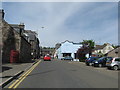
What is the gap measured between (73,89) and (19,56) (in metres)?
25.3

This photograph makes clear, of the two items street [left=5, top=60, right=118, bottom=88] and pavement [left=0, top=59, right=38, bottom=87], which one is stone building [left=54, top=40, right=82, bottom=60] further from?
street [left=5, top=60, right=118, bottom=88]

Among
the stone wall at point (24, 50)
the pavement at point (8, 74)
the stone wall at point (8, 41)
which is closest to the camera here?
the pavement at point (8, 74)

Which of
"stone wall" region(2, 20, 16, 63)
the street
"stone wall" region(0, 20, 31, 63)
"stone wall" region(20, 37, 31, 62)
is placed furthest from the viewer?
"stone wall" region(20, 37, 31, 62)

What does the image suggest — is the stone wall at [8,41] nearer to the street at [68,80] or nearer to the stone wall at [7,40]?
the stone wall at [7,40]

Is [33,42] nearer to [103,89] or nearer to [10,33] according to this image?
[10,33]

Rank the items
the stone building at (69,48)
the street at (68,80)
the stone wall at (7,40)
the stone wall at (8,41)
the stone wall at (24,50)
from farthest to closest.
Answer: the stone building at (69,48)
the stone wall at (24,50)
the stone wall at (7,40)
the stone wall at (8,41)
the street at (68,80)

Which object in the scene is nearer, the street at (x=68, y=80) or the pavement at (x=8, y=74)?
the street at (x=68, y=80)

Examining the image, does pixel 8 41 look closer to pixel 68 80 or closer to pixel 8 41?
pixel 8 41

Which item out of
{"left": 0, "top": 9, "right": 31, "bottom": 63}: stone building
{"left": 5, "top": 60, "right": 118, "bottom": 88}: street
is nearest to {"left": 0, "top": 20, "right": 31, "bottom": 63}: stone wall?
{"left": 0, "top": 9, "right": 31, "bottom": 63}: stone building

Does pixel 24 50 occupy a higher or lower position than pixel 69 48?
lower

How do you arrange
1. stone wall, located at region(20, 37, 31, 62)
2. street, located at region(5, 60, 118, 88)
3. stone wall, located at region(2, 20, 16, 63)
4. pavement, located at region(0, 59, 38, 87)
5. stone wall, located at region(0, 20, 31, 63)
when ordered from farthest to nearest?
stone wall, located at region(20, 37, 31, 62), stone wall, located at region(2, 20, 16, 63), stone wall, located at region(0, 20, 31, 63), pavement, located at region(0, 59, 38, 87), street, located at region(5, 60, 118, 88)

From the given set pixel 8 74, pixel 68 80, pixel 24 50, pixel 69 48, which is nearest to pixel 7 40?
pixel 24 50

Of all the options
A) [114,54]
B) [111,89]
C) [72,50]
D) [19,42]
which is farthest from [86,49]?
[111,89]

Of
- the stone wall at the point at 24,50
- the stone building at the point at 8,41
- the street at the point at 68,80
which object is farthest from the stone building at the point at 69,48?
the street at the point at 68,80
